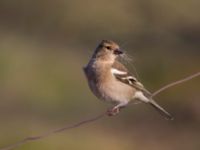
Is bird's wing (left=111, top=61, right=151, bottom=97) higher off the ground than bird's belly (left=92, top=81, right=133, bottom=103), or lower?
higher

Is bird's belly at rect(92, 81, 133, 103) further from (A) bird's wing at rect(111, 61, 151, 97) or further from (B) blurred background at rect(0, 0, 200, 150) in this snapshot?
(B) blurred background at rect(0, 0, 200, 150)

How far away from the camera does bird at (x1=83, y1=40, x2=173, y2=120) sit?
Answer: 29.3ft

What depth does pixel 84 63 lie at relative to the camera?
63.7 feet

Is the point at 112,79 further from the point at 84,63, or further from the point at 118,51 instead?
the point at 84,63

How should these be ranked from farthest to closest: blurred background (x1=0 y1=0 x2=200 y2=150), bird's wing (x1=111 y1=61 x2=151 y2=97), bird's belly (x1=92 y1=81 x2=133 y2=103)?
1. blurred background (x1=0 y1=0 x2=200 y2=150)
2. bird's wing (x1=111 y1=61 x2=151 y2=97)
3. bird's belly (x1=92 y1=81 x2=133 y2=103)

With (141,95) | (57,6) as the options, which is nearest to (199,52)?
(57,6)

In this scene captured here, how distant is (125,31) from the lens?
81.7ft

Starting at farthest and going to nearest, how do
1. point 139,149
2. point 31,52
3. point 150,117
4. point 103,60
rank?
point 31,52 → point 150,117 → point 139,149 → point 103,60

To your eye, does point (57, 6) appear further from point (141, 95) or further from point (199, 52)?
point (141, 95)

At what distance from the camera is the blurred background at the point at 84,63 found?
16016 millimetres

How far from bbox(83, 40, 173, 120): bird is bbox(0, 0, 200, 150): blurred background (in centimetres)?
192

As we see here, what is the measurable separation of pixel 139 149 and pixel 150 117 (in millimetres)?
1926

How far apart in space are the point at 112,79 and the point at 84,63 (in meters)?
10.4

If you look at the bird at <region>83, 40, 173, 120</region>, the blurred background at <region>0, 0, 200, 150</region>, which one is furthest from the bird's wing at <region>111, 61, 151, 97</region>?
the blurred background at <region>0, 0, 200, 150</region>
